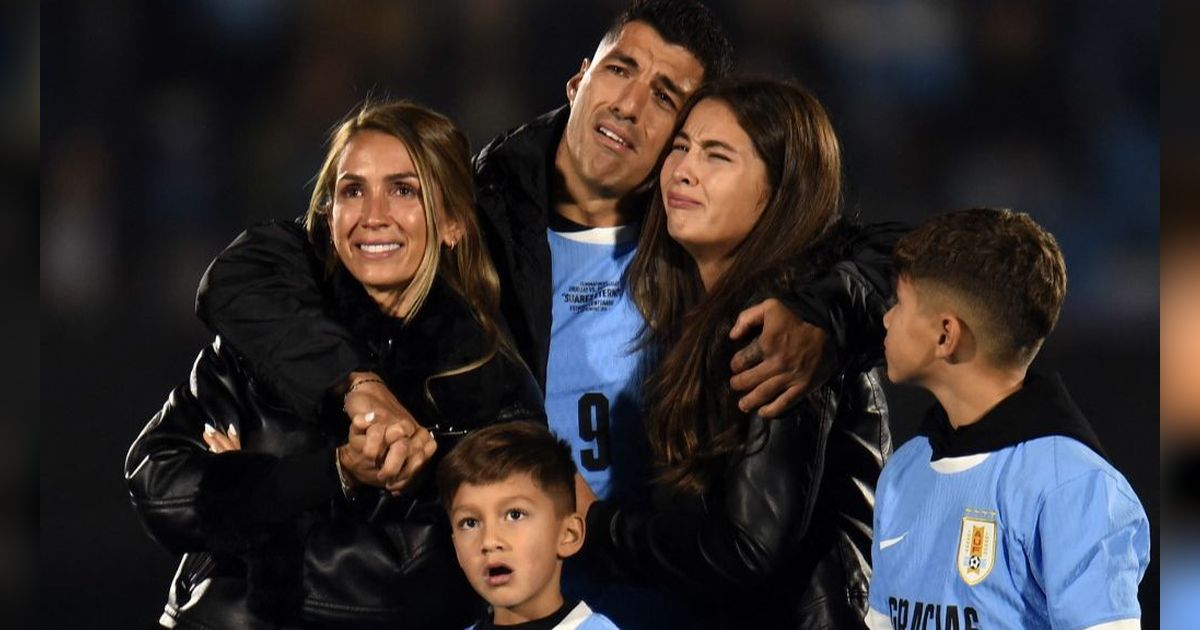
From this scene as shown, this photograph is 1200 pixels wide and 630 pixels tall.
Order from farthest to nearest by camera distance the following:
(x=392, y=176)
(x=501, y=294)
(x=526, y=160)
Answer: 1. (x=526, y=160)
2. (x=501, y=294)
3. (x=392, y=176)

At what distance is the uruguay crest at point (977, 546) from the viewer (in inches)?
62.1

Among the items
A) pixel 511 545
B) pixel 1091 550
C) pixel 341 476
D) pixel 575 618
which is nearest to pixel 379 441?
pixel 341 476

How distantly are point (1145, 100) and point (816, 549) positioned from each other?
1.93 metres

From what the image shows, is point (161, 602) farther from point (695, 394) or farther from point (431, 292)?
point (695, 394)

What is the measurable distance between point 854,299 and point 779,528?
12.1 inches

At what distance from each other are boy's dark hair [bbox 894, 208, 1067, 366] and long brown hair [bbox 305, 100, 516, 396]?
61cm

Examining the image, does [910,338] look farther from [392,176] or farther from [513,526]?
[392,176]

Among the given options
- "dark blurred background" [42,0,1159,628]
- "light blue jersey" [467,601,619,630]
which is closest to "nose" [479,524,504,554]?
"light blue jersey" [467,601,619,630]

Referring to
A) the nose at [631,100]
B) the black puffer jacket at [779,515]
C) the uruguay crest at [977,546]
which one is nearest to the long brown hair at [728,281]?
the black puffer jacket at [779,515]

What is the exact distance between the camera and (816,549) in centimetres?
194

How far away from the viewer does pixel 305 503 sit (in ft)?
6.05

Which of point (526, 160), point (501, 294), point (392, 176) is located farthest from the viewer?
point (526, 160)

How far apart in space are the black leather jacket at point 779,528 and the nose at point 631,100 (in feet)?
1.78

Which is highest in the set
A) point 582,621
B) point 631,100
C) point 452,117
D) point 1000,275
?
point 452,117
